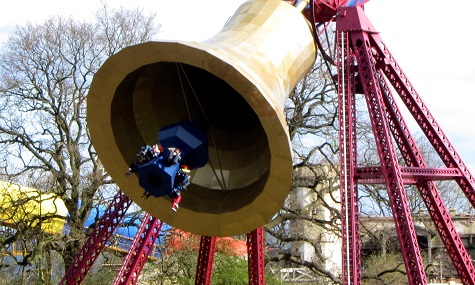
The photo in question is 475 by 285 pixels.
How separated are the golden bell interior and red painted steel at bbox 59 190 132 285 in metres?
3.76

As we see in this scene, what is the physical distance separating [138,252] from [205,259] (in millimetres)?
1182

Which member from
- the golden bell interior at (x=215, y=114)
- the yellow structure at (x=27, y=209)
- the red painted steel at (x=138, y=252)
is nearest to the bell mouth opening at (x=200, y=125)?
the golden bell interior at (x=215, y=114)

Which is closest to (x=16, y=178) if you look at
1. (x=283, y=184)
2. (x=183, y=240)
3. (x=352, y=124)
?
(x=183, y=240)

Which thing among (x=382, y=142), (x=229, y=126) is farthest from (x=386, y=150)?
(x=229, y=126)

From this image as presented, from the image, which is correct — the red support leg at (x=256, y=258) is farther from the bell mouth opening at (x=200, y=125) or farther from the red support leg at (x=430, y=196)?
the red support leg at (x=430, y=196)

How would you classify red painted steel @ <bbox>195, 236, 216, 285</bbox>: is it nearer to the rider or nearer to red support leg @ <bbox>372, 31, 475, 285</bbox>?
red support leg @ <bbox>372, 31, 475, 285</bbox>

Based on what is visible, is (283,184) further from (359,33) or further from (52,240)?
(52,240)

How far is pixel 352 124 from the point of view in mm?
15094

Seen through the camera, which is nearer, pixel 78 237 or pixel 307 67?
pixel 307 67

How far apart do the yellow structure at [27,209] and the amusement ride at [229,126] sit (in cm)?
1043

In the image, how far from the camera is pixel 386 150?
49.3 ft

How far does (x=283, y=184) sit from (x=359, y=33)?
6115 millimetres

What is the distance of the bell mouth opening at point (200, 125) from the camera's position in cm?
1122

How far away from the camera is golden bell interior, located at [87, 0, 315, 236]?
10469 mm
